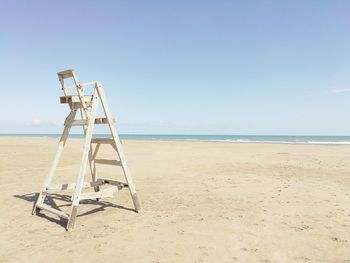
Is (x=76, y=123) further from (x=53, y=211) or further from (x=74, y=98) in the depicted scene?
(x=53, y=211)

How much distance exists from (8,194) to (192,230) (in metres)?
6.72

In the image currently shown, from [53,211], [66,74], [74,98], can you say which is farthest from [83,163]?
[66,74]

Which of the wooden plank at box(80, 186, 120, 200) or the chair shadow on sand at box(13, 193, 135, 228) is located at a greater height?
the wooden plank at box(80, 186, 120, 200)

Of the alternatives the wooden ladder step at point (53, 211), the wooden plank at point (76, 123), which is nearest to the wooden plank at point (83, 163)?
the wooden ladder step at point (53, 211)

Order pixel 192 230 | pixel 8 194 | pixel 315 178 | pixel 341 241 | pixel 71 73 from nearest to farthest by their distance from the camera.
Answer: pixel 341 241
pixel 192 230
pixel 71 73
pixel 8 194
pixel 315 178

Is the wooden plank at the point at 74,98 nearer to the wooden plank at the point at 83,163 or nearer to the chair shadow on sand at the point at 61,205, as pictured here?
the wooden plank at the point at 83,163

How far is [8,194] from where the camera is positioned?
10078 millimetres

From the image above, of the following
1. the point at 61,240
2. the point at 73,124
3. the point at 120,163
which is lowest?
the point at 61,240

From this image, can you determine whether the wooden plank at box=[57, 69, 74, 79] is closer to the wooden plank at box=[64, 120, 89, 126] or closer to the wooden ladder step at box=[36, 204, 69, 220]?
the wooden plank at box=[64, 120, 89, 126]

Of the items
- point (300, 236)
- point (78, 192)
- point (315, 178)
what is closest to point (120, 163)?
point (78, 192)

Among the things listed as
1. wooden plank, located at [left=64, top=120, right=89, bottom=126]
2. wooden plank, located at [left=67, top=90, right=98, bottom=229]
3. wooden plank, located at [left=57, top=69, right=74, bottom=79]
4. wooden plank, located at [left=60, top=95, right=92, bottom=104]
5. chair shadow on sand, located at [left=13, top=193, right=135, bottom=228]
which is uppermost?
wooden plank, located at [left=57, top=69, right=74, bottom=79]

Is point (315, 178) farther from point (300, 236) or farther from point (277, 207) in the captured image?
point (300, 236)

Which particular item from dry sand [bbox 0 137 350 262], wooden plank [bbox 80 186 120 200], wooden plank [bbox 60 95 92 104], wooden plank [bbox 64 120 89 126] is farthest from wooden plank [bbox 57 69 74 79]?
dry sand [bbox 0 137 350 262]

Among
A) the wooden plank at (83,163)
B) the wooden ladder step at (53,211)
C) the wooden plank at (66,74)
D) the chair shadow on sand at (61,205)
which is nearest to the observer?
the wooden plank at (83,163)
